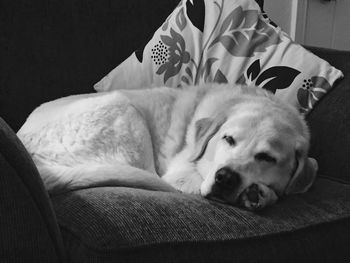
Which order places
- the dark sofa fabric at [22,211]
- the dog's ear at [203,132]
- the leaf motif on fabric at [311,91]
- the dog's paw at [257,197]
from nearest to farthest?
1. the dark sofa fabric at [22,211]
2. the dog's paw at [257,197]
3. the dog's ear at [203,132]
4. the leaf motif on fabric at [311,91]

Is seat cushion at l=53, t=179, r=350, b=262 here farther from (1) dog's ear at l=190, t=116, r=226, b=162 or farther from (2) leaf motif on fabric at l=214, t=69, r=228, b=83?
(2) leaf motif on fabric at l=214, t=69, r=228, b=83

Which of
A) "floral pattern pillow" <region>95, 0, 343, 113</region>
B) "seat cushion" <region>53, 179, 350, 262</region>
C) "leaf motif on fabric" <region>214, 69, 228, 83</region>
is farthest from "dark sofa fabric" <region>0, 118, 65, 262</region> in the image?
"leaf motif on fabric" <region>214, 69, 228, 83</region>

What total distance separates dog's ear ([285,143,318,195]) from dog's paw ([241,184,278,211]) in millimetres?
123

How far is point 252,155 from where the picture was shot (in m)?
1.49

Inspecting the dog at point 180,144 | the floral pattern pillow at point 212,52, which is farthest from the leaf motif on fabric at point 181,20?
the dog at point 180,144

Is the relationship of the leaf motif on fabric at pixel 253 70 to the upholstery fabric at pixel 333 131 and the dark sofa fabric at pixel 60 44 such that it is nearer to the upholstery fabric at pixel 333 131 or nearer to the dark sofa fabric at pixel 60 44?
the upholstery fabric at pixel 333 131

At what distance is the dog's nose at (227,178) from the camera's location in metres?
1.37

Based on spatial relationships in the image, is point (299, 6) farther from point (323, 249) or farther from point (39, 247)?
point (39, 247)

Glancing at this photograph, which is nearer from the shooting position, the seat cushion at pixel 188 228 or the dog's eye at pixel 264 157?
the seat cushion at pixel 188 228

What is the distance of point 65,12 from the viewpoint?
2.01m

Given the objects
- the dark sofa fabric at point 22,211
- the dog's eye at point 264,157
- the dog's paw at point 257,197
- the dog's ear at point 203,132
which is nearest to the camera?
the dark sofa fabric at point 22,211

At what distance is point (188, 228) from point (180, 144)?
0.73 meters

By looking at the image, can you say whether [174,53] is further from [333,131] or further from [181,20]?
[333,131]

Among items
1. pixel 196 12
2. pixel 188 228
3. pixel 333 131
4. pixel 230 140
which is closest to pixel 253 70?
pixel 196 12
